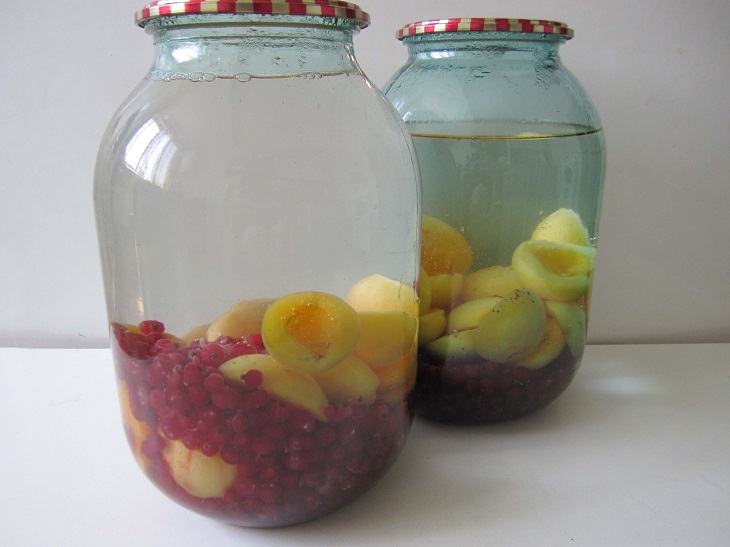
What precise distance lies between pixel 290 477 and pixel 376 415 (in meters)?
0.08

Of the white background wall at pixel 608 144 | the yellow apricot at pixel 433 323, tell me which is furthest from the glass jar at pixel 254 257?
the white background wall at pixel 608 144

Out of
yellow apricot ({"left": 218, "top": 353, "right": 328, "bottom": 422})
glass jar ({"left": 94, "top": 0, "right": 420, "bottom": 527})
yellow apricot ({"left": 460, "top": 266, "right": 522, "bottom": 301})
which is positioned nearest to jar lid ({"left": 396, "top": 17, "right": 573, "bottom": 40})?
glass jar ({"left": 94, "top": 0, "right": 420, "bottom": 527})

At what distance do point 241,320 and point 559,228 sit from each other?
306 mm

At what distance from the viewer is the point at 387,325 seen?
0.50 m

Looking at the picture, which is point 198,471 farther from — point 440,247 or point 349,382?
point 440,247

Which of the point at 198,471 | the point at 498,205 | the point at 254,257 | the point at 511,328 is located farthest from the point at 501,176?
the point at 198,471

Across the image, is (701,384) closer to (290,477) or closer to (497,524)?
(497,524)

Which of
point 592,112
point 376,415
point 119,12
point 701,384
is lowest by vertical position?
point 701,384

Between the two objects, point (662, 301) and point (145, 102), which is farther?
point (662, 301)

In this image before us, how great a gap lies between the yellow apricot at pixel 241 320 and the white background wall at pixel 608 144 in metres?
0.39

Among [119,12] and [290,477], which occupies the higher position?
[119,12]

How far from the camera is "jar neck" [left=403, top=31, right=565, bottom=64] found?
0.58m

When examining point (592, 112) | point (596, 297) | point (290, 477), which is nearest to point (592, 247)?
point (592, 112)

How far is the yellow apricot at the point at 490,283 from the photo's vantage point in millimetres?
604
